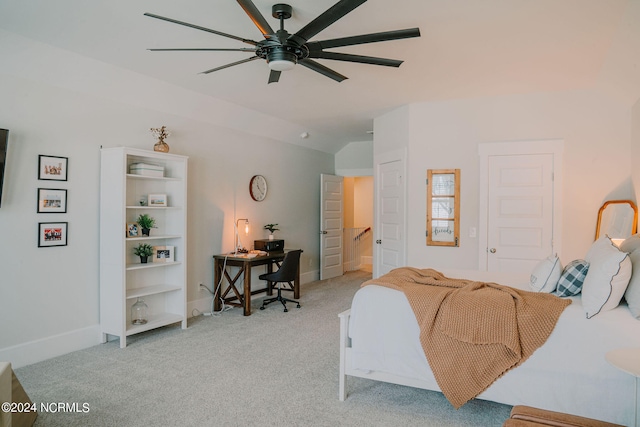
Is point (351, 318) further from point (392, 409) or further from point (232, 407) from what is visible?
point (232, 407)

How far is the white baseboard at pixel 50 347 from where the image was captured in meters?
3.37

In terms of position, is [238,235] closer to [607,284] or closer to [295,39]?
[295,39]

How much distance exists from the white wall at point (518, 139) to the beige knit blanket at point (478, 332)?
2536mm

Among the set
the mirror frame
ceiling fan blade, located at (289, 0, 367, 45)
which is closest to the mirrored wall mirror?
the mirror frame

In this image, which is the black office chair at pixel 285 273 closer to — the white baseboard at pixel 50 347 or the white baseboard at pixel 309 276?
the white baseboard at pixel 309 276

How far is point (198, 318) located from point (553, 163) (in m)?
4.76

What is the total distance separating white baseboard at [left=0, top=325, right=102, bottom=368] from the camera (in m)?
3.37

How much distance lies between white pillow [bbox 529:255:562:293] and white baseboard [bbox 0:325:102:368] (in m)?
4.11

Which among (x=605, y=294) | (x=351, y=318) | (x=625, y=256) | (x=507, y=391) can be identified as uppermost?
(x=625, y=256)

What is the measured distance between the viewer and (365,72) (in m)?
4.07

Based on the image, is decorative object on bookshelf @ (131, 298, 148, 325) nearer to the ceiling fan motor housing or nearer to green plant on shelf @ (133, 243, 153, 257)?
green plant on shelf @ (133, 243, 153, 257)

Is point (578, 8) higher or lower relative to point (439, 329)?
higher

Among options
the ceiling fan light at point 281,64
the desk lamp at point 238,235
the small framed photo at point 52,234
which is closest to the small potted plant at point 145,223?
the small framed photo at point 52,234

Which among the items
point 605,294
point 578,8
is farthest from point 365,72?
point 605,294
